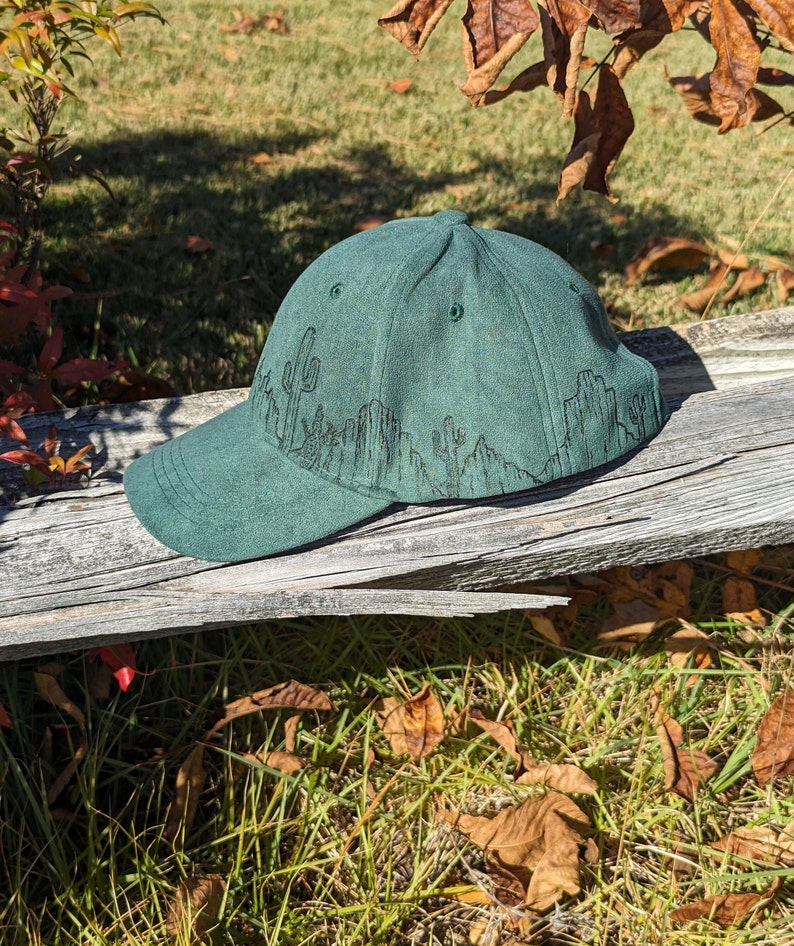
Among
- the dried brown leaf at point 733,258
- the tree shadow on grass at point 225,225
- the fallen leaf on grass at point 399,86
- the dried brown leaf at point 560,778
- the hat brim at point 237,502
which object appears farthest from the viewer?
the fallen leaf on grass at point 399,86

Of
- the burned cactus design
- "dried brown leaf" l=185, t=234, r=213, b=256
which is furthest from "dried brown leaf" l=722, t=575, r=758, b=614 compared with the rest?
"dried brown leaf" l=185, t=234, r=213, b=256

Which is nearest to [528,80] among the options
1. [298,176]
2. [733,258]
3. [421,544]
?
[421,544]

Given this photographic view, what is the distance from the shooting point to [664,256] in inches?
150

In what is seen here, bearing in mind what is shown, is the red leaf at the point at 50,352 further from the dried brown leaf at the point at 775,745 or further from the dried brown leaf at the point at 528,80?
the dried brown leaf at the point at 775,745

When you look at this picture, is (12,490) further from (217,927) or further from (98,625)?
(217,927)

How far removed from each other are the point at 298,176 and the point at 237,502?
3170 mm

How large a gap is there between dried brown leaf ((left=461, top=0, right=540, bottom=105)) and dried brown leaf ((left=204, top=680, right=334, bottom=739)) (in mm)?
1365

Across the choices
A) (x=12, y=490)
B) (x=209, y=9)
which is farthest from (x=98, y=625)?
(x=209, y=9)

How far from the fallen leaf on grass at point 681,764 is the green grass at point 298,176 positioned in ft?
5.78

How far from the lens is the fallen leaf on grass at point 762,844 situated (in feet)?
6.35

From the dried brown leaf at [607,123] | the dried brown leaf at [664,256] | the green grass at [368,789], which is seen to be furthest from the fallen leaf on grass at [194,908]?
the dried brown leaf at [664,256]

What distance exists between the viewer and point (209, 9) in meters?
6.70

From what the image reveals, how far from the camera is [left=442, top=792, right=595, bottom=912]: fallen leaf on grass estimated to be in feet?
6.11

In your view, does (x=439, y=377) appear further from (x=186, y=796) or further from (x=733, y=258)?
(x=733, y=258)
